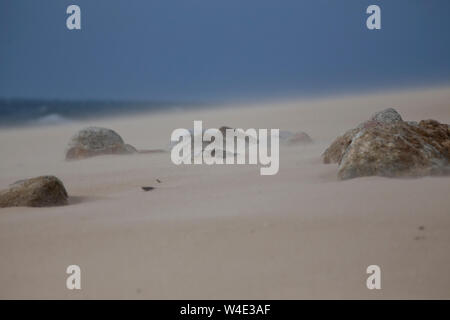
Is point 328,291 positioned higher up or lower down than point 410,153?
lower down

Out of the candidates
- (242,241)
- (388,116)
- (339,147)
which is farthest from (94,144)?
(242,241)

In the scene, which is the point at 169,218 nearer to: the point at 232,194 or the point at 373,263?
the point at 232,194

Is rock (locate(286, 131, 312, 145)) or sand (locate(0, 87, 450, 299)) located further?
rock (locate(286, 131, 312, 145))

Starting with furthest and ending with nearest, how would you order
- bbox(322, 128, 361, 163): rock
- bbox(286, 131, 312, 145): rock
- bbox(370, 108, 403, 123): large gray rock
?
bbox(286, 131, 312, 145): rock < bbox(370, 108, 403, 123): large gray rock < bbox(322, 128, 361, 163): rock

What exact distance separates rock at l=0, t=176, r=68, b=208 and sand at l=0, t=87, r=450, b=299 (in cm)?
22

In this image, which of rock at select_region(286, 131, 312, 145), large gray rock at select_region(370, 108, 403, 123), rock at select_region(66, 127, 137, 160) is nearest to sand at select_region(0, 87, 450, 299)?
large gray rock at select_region(370, 108, 403, 123)

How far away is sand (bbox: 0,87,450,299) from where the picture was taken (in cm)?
254

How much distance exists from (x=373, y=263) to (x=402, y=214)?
2.28ft

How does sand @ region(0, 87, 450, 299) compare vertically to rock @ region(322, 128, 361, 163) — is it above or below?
below

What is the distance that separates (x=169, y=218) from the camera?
11.8ft

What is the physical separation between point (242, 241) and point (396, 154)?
182cm

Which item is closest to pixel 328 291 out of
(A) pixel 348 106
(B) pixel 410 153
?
(B) pixel 410 153

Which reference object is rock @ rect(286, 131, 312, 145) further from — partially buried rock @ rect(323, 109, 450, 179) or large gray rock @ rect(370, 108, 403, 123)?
partially buried rock @ rect(323, 109, 450, 179)

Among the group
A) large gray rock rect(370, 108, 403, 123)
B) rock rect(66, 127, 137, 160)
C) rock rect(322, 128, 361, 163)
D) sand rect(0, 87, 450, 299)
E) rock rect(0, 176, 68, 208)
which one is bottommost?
sand rect(0, 87, 450, 299)
